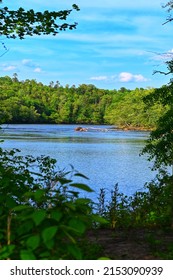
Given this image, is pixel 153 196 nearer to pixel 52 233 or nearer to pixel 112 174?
pixel 52 233

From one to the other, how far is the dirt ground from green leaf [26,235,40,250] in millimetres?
2313

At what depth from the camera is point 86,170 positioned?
1358 inches

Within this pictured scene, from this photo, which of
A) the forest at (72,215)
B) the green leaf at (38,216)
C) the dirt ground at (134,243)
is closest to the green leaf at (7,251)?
the forest at (72,215)

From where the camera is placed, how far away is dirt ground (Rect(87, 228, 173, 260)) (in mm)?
4844

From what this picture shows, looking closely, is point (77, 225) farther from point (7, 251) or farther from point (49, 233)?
point (7, 251)

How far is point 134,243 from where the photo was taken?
5559 mm

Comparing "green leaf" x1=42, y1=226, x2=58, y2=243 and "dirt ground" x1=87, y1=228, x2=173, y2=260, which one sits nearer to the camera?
"green leaf" x1=42, y1=226, x2=58, y2=243

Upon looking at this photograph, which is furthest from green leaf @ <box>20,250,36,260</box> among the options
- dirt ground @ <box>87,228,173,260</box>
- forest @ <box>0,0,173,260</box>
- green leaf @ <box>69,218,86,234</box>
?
dirt ground @ <box>87,228,173,260</box>

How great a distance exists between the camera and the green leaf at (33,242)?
2.52 metres

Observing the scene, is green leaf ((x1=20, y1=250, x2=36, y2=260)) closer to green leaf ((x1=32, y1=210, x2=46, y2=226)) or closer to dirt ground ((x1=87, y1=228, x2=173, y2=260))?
green leaf ((x1=32, y1=210, x2=46, y2=226))

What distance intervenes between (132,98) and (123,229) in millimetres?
160739

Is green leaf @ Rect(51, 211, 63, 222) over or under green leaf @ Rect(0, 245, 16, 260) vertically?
over

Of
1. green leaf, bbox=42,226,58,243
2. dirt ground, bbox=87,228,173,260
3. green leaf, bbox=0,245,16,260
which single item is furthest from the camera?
dirt ground, bbox=87,228,173,260
